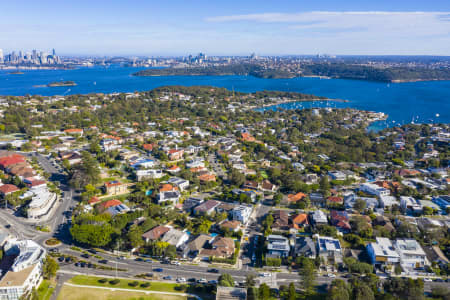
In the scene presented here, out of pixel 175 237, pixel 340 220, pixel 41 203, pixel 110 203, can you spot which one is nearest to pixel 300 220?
pixel 340 220

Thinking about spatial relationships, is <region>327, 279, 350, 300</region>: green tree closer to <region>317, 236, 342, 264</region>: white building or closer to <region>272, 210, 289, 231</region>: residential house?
<region>317, 236, 342, 264</region>: white building

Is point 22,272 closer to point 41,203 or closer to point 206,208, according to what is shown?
point 41,203

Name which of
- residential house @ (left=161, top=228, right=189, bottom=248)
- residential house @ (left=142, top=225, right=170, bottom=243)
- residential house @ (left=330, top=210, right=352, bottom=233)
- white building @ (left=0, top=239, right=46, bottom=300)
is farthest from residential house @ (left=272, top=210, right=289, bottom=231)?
white building @ (left=0, top=239, right=46, bottom=300)

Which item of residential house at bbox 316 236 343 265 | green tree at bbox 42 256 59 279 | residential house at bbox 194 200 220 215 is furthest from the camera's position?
residential house at bbox 194 200 220 215

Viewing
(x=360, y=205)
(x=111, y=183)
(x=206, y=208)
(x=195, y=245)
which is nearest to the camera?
(x=195, y=245)

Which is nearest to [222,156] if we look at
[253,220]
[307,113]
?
[253,220]

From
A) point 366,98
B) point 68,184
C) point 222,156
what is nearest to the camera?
point 68,184

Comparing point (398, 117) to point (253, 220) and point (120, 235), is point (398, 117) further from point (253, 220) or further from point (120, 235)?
point (120, 235)
